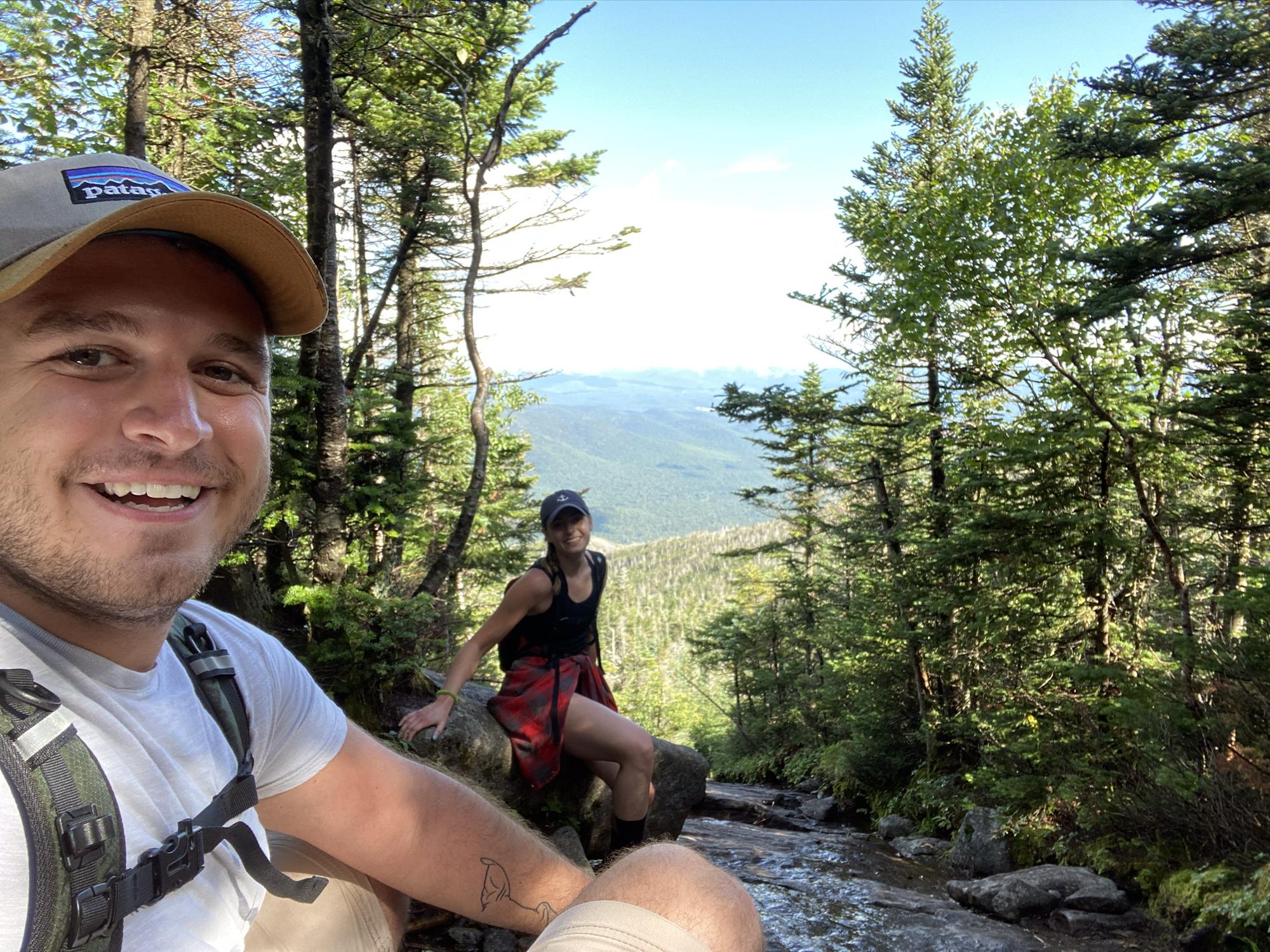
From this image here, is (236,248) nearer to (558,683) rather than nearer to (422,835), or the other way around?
(422,835)

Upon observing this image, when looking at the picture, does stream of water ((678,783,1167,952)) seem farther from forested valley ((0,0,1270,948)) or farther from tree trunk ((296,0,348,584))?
tree trunk ((296,0,348,584))

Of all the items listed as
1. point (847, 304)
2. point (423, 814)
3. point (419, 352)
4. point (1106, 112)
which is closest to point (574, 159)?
point (419, 352)

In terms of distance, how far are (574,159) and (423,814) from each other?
49.4ft

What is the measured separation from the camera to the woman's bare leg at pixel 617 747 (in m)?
4.35

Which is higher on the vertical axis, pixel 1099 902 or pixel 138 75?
pixel 138 75

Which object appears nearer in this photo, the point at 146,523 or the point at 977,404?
the point at 146,523

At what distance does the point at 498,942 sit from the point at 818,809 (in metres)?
9.70

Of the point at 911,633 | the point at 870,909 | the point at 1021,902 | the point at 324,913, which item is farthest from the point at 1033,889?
the point at 911,633

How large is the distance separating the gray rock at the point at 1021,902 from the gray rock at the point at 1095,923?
0.40ft

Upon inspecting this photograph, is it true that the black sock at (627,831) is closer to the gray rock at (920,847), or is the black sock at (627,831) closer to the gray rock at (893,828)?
the gray rock at (920,847)

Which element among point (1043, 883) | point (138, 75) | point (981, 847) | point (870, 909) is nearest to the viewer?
point (870, 909)

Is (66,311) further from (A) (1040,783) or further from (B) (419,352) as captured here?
(B) (419,352)

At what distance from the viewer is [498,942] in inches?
138

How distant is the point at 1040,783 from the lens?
7.76m
